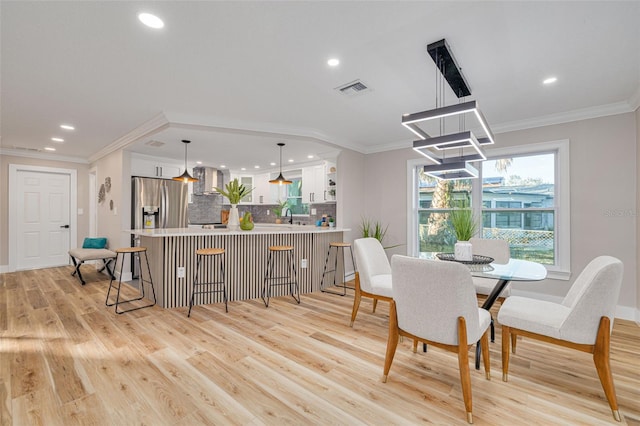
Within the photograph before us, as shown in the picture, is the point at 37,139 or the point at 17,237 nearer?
the point at 37,139

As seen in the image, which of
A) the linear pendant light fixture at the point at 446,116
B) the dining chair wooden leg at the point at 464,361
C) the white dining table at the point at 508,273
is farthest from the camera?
the white dining table at the point at 508,273

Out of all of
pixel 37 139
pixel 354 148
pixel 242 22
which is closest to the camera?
pixel 242 22

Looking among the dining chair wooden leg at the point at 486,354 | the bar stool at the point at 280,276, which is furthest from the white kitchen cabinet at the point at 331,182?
the dining chair wooden leg at the point at 486,354

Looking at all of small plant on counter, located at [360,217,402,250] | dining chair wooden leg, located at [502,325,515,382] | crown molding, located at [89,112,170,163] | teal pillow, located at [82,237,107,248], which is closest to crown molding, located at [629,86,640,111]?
dining chair wooden leg, located at [502,325,515,382]

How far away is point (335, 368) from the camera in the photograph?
2275mm

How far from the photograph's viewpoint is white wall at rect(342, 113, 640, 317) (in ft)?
11.0

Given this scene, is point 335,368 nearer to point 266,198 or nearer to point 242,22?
point 242,22

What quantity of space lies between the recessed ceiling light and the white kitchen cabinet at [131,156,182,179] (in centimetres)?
400

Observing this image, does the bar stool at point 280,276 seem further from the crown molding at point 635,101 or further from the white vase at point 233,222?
the crown molding at point 635,101

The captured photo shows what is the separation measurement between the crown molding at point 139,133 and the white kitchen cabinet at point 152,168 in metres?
0.38

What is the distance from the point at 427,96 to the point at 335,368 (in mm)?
2800

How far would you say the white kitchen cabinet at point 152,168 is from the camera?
535 cm

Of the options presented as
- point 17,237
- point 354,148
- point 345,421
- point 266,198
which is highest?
point 354,148

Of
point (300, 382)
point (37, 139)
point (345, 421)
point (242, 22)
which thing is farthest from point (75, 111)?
point (345, 421)
